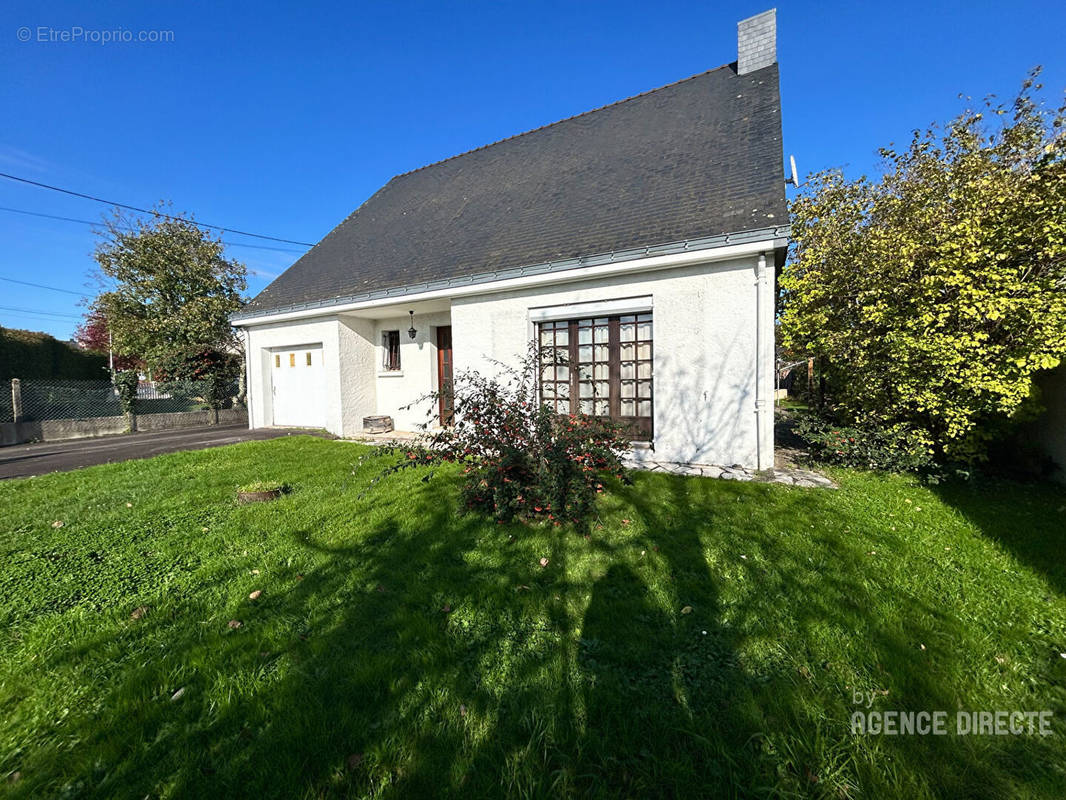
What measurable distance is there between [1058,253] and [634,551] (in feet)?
19.2

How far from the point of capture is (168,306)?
14.8 metres

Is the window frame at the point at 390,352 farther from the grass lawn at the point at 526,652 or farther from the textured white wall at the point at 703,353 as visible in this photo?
the grass lawn at the point at 526,652

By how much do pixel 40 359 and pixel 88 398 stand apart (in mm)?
5412

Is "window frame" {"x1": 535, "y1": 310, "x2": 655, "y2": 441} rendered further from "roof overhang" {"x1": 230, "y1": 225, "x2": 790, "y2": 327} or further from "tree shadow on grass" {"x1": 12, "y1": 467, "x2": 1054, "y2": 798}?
"tree shadow on grass" {"x1": 12, "y1": 467, "x2": 1054, "y2": 798}

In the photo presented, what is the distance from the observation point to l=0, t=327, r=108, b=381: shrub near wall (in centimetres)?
1320

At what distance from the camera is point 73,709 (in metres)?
1.98

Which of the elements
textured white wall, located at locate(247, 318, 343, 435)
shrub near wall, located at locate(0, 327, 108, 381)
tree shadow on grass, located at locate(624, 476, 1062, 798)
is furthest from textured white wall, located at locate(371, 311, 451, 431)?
shrub near wall, located at locate(0, 327, 108, 381)

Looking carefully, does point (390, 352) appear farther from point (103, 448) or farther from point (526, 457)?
point (526, 457)

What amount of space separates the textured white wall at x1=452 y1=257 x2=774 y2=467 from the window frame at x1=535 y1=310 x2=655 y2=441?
10.5 inches

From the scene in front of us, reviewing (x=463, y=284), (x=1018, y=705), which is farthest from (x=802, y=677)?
(x=463, y=284)

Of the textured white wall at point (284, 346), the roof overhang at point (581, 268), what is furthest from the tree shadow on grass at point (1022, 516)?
the textured white wall at point (284, 346)

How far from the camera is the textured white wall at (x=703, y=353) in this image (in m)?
5.80

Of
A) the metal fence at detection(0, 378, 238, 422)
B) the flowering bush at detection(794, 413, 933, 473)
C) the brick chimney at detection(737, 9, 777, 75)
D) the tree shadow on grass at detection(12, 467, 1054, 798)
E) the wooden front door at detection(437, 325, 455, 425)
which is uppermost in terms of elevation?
the brick chimney at detection(737, 9, 777, 75)

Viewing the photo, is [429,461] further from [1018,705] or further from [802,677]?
[1018,705]
